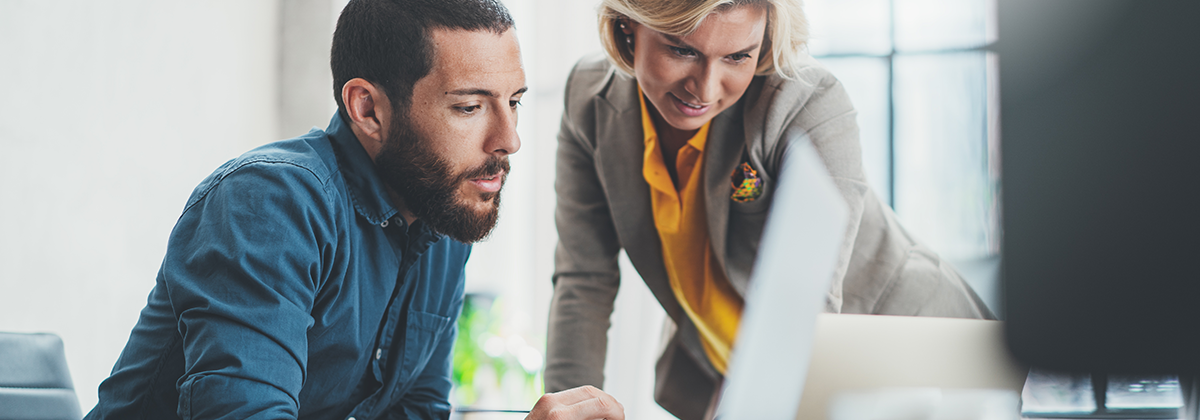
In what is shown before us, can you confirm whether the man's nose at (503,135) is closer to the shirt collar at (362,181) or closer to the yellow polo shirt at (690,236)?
the shirt collar at (362,181)

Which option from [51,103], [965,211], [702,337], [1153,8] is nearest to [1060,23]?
[1153,8]

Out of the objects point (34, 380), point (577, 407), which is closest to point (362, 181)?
point (577, 407)

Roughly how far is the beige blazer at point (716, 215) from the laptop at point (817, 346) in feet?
0.75

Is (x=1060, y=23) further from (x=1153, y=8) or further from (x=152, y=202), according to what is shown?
(x=152, y=202)

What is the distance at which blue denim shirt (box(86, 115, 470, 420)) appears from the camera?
695 mm

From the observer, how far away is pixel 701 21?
3.19 ft

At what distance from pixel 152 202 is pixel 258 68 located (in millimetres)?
690

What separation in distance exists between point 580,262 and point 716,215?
27cm

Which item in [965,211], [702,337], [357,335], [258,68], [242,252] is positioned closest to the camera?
[242,252]

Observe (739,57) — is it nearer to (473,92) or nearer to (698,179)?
(698,179)

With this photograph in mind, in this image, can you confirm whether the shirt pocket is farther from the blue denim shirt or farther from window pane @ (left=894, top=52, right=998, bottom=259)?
window pane @ (left=894, top=52, right=998, bottom=259)

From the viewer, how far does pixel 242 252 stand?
72 centimetres

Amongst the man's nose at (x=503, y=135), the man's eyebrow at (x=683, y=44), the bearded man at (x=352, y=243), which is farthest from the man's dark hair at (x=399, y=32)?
the man's eyebrow at (x=683, y=44)

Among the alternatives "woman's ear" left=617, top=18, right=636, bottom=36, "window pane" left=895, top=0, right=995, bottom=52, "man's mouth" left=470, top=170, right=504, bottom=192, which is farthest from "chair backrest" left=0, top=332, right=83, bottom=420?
"window pane" left=895, top=0, right=995, bottom=52
